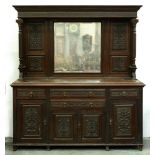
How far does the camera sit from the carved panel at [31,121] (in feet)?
14.6

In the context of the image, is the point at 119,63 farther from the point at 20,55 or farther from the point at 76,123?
the point at 20,55

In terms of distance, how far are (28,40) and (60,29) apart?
1.56 ft

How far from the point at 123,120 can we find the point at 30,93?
1.28 m

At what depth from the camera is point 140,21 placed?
16.1 feet

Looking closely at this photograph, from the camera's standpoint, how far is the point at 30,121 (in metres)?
4.46

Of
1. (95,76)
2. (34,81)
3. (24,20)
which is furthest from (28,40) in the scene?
(95,76)

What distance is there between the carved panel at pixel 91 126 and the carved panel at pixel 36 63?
97cm

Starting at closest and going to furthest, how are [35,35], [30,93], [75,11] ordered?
[30,93], [75,11], [35,35]

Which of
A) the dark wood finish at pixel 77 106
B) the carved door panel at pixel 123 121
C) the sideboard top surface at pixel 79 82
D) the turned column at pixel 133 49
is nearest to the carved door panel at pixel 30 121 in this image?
the dark wood finish at pixel 77 106

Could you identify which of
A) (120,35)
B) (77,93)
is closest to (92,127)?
(77,93)

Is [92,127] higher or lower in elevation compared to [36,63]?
lower

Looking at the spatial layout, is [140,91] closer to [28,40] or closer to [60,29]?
[60,29]

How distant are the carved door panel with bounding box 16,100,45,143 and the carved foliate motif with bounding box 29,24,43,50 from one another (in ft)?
2.71

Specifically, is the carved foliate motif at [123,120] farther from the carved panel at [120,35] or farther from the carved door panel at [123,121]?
the carved panel at [120,35]
